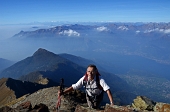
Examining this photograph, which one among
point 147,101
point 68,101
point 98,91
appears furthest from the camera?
point 68,101

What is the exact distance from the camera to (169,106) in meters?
20.1

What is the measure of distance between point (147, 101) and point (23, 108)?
14541 millimetres

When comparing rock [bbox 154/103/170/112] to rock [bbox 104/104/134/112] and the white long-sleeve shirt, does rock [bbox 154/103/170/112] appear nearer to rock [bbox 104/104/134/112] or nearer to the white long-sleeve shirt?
rock [bbox 104/104/134/112]

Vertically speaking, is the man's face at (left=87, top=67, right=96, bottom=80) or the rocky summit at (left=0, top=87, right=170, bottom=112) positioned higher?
the man's face at (left=87, top=67, right=96, bottom=80)

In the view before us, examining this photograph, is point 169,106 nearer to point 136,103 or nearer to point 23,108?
point 136,103

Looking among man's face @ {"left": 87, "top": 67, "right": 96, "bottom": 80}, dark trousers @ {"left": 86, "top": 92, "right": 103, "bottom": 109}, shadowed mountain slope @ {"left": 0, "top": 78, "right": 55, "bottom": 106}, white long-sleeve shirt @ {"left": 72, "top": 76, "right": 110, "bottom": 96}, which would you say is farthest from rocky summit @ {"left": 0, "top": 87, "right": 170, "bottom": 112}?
shadowed mountain slope @ {"left": 0, "top": 78, "right": 55, "bottom": 106}

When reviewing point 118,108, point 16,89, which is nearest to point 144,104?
point 118,108

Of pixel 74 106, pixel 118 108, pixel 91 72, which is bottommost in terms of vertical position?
pixel 74 106

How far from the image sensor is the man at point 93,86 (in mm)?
14234

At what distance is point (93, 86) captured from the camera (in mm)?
15328

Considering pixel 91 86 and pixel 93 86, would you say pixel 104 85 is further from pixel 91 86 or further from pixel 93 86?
pixel 91 86

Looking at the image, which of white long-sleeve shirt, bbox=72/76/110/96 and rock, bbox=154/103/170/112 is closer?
white long-sleeve shirt, bbox=72/76/110/96

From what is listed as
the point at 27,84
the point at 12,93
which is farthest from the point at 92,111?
the point at 27,84

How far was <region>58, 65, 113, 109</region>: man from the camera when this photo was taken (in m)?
14.2
